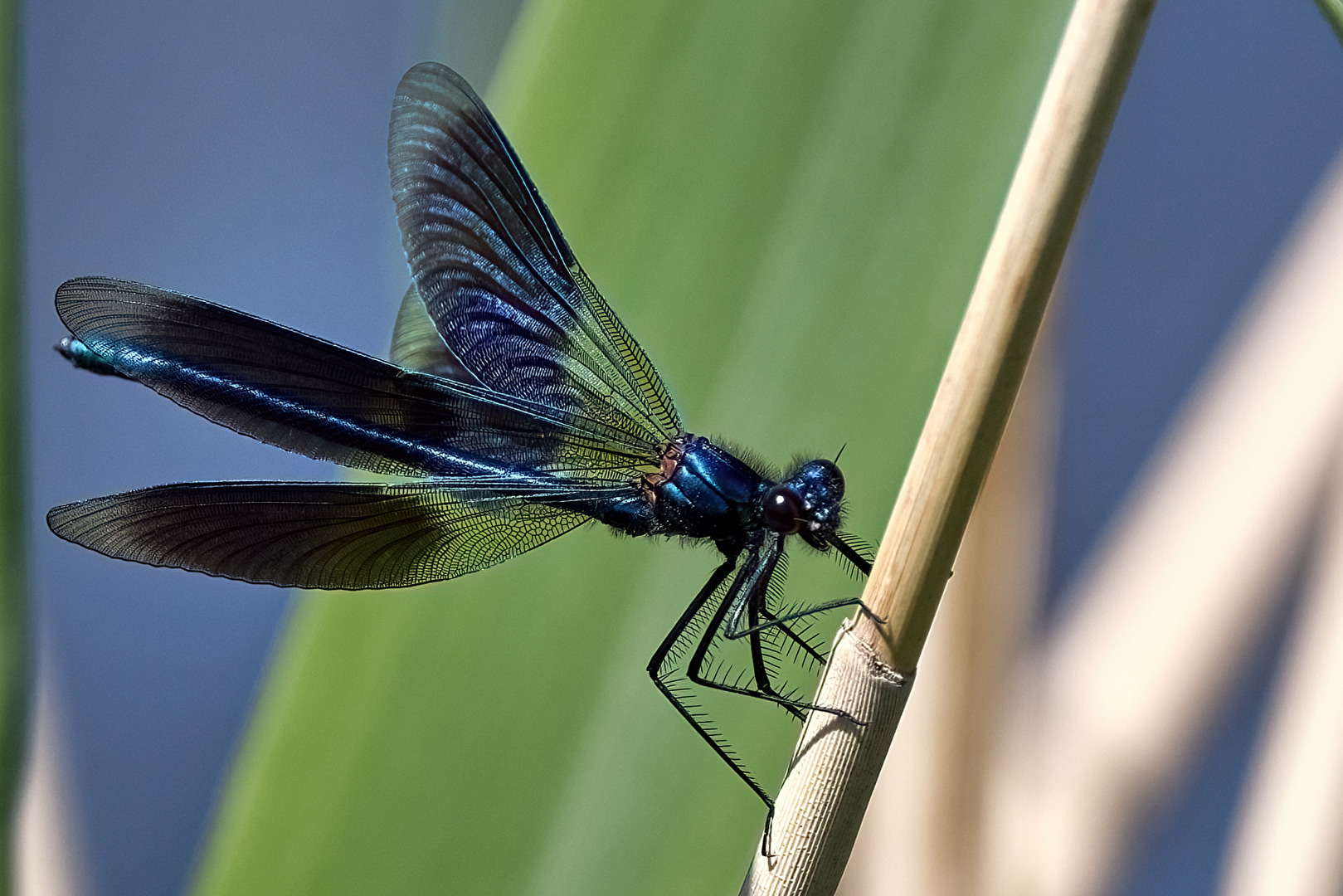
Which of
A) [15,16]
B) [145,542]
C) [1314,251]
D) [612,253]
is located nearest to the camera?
[15,16]

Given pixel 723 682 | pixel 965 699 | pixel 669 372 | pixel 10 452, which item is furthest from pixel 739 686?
pixel 10 452

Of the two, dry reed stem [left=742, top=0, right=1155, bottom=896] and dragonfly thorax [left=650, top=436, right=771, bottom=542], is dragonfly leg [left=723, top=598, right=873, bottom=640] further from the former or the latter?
dry reed stem [left=742, top=0, right=1155, bottom=896]

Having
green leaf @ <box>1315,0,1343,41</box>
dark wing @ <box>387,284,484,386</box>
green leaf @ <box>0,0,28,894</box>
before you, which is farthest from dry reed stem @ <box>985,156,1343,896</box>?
green leaf @ <box>0,0,28,894</box>

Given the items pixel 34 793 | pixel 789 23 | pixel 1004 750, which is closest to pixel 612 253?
pixel 789 23

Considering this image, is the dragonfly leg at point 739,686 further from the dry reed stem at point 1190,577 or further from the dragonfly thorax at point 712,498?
the dry reed stem at point 1190,577

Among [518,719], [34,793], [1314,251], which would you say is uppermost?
[1314,251]

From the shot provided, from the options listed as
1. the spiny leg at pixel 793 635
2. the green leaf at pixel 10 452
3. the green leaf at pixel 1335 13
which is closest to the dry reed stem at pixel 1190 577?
the spiny leg at pixel 793 635

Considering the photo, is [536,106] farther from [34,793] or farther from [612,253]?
[34,793]
